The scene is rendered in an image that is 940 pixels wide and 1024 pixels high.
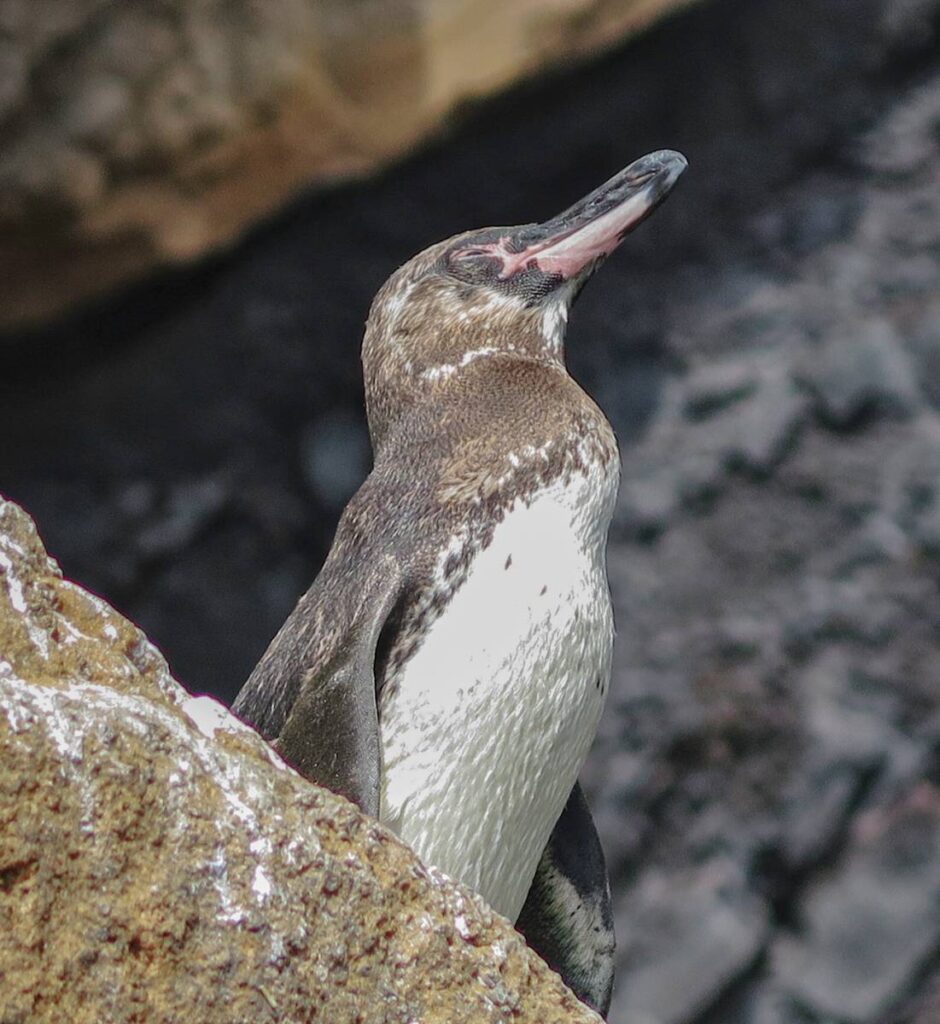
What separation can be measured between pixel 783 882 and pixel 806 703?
41 centimetres

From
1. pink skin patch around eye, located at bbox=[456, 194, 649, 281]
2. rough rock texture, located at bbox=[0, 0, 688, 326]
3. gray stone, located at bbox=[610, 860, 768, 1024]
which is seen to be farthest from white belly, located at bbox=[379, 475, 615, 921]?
gray stone, located at bbox=[610, 860, 768, 1024]

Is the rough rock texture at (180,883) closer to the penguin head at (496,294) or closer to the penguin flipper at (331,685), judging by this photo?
→ the penguin flipper at (331,685)

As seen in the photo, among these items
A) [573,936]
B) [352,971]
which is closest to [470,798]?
[573,936]

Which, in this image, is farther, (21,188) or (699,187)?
(699,187)

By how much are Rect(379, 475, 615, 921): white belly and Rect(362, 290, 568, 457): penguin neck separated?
326 mm

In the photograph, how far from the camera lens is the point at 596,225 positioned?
2.03 meters

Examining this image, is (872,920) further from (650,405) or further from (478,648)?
(478,648)

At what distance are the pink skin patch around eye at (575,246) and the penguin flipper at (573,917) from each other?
2.00ft

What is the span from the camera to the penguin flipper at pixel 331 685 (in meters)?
1.55

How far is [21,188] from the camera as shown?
145 inches

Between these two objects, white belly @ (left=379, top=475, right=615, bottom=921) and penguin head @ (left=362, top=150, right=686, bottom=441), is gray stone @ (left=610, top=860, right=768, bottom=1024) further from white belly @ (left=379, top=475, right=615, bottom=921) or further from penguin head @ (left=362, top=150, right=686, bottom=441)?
white belly @ (left=379, top=475, right=615, bottom=921)

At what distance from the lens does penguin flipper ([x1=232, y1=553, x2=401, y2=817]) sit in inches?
60.9

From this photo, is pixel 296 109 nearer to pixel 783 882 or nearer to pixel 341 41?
pixel 341 41

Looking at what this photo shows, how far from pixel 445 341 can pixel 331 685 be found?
0.56 metres
